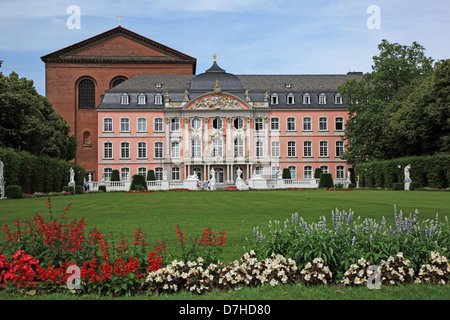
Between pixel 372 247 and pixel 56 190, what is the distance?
39.9m

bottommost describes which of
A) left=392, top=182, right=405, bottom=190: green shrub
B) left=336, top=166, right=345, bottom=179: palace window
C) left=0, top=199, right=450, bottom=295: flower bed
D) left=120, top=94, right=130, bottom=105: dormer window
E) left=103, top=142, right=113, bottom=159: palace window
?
left=0, top=199, right=450, bottom=295: flower bed

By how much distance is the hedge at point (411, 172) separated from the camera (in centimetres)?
3744

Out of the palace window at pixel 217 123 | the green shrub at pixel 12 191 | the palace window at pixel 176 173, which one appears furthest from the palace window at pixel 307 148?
the green shrub at pixel 12 191

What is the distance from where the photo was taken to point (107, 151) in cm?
6238

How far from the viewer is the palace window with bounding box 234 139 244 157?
200ft

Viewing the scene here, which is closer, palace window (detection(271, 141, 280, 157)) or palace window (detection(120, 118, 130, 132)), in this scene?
palace window (detection(120, 118, 130, 132))

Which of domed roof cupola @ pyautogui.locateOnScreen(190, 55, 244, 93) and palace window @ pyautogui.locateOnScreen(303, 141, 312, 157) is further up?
domed roof cupola @ pyautogui.locateOnScreen(190, 55, 244, 93)

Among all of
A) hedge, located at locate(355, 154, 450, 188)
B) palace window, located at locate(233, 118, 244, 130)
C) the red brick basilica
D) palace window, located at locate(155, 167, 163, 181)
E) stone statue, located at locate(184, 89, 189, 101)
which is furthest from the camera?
palace window, located at locate(155, 167, 163, 181)

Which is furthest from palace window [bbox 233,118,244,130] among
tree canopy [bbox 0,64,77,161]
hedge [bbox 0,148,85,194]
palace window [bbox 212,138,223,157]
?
hedge [bbox 0,148,85,194]

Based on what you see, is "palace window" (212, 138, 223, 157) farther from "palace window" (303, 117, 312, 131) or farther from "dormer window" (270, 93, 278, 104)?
"palace window" (303, 117, 312, 131)

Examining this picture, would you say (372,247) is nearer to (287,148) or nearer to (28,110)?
(28,110)

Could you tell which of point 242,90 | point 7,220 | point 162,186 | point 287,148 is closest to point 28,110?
point 162,186

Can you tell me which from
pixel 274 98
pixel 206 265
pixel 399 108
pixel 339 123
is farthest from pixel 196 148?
pixel 206 265

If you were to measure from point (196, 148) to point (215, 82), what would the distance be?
871 cm
